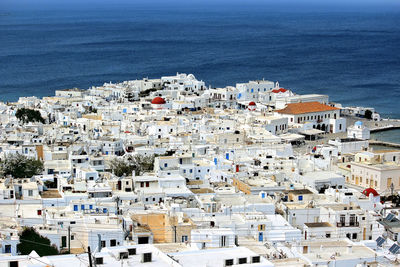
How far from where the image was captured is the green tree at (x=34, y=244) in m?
15.0

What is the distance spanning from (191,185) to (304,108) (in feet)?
64.7

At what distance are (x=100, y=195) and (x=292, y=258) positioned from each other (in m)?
8.15

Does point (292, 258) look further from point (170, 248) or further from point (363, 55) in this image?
point (363, 55)

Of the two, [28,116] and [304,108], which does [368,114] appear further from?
[28,116]

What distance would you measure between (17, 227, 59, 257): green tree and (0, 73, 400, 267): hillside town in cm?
4

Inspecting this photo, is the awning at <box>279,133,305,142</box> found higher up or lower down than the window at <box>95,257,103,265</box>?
lower down

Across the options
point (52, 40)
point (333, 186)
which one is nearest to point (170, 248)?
point (333, 186)

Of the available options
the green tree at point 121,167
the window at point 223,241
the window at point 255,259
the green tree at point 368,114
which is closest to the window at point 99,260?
the window at point 255,259

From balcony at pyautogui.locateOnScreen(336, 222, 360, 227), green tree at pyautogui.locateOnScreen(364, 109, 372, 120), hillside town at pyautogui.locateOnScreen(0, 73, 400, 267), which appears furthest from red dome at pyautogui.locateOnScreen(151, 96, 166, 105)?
balcony at pyautogui.locateOnScreen(336, 222, 360, 227)

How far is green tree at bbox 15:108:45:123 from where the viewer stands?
3628cm

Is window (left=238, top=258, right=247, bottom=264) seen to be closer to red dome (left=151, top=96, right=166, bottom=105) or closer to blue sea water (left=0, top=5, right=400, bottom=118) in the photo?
red dome (left=151, top=96, right=166, bottom=105)

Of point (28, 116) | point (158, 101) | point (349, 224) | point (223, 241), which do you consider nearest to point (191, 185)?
point (349, 224)

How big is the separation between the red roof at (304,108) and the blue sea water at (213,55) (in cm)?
717

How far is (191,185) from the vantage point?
21.8m
